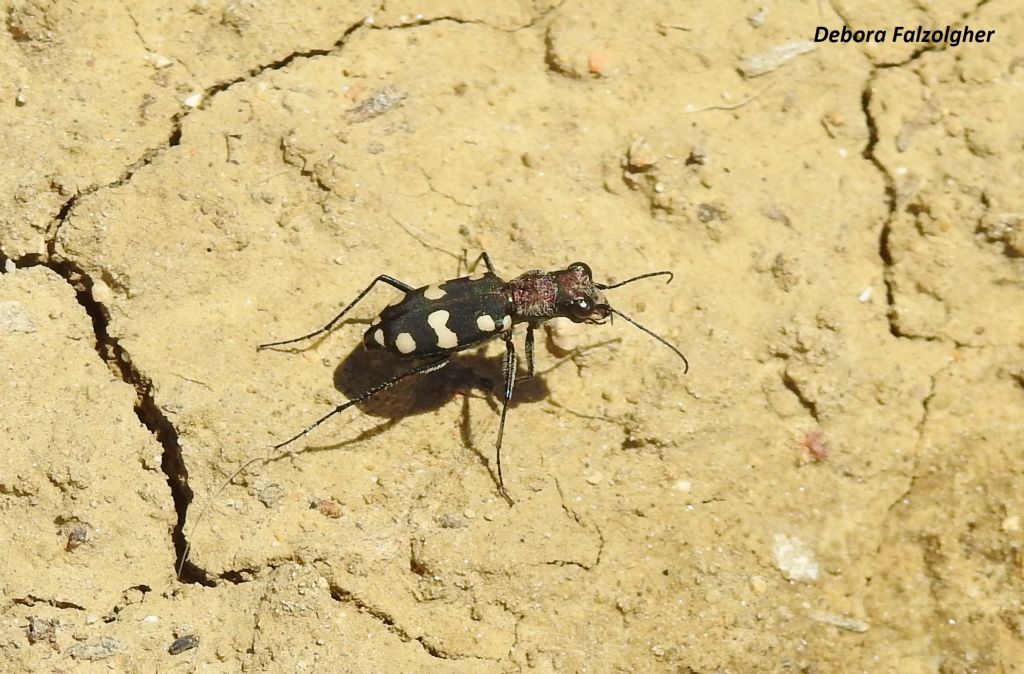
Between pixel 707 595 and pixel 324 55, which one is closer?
pixel 707 595

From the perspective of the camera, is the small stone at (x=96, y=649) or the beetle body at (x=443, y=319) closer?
the small stone at (x=96, y=649)

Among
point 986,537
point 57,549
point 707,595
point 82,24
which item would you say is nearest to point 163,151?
point 82,24

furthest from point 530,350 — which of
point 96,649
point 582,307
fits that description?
point 96,649

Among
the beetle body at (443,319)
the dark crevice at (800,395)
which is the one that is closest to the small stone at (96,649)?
the beetle body at (443,319)

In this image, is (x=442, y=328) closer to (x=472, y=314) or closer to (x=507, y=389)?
(x=472, y=314)

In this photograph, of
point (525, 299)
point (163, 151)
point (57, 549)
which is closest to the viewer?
point (57, 549)

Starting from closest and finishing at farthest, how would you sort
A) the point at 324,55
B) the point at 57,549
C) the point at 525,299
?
the point at 57,549 < the point at 525,299 < the point at 324,55

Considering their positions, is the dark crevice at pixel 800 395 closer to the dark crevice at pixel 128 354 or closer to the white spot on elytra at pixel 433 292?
the white spot on elytra at pixel 433 292

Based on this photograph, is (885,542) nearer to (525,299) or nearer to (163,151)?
(525,299)
